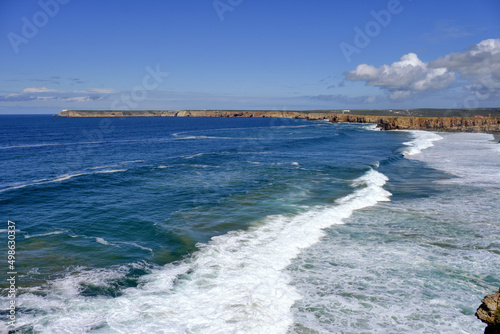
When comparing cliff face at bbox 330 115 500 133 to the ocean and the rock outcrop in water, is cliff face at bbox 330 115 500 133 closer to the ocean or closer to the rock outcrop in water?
the ocean

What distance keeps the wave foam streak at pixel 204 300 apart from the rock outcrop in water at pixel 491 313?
16.1ft

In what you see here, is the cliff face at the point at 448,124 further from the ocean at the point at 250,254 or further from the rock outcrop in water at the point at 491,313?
the rock outcrop in water at the point at 491,313

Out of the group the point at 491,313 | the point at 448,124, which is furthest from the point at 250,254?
the point at 448,124

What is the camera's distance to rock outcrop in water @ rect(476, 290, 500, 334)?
6.05 meters

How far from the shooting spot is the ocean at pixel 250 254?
9797mm

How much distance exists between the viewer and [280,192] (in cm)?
2588

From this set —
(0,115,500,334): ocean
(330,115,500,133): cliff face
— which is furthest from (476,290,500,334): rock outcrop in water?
(330,115,500,133): cliff face

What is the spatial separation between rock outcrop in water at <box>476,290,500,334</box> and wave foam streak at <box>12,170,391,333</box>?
492 cm

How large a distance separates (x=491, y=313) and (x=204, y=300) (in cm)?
783

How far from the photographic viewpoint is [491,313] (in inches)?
241

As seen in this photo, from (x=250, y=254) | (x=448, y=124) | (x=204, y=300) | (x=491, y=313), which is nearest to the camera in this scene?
(x=491, y=313)

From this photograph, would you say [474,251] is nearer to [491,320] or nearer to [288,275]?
[288,275]

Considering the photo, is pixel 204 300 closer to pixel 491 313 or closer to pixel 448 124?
pixel 491 313

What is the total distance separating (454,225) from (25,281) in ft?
67.7
